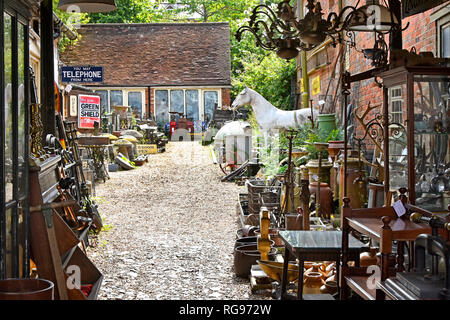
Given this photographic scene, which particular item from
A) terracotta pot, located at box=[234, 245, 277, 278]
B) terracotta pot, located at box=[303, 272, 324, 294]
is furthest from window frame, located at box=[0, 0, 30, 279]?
terracotta pot, located at box=[234, 245, 277, 278]

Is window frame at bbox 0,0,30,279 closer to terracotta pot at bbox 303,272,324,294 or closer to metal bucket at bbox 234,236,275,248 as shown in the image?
terracotta pot at bbox 303,272,324,294

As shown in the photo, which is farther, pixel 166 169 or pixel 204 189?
pixel 166 169

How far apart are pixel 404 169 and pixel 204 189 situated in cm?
877

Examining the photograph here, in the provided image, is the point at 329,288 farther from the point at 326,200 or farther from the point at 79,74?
the point at 79,74

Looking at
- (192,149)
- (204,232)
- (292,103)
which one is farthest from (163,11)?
(204,232)

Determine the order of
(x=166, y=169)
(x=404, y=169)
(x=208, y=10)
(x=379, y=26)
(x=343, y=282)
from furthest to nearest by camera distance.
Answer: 1. (x=208, y=10)
2. (x=166, y=169)
3. (x=379, y=26)
4. (x=404, y=169)
5. (x=343, y=282)

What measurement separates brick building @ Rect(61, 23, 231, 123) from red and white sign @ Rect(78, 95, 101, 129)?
1582 centimetres

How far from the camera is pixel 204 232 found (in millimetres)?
8656

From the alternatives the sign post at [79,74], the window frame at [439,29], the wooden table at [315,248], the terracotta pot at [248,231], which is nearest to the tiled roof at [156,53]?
the sign post at [79,74]

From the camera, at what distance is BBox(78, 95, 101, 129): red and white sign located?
14.1 m

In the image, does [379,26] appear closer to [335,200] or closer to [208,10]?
[335,200]

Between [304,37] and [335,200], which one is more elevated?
[304,37]

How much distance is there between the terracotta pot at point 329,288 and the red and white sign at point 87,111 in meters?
9.97
